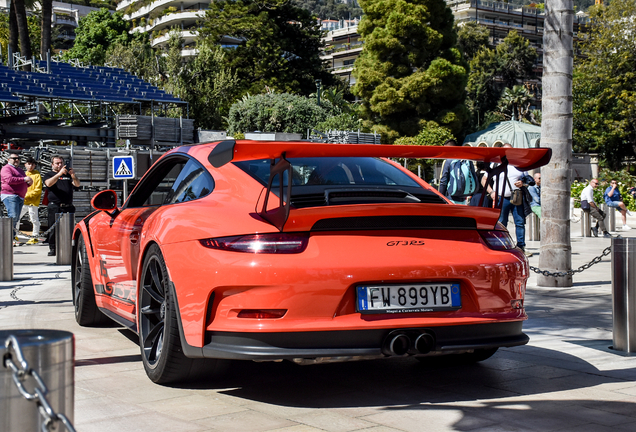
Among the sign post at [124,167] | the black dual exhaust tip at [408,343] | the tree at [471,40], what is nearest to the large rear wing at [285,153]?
the black dual exhaust tip at [408,343]

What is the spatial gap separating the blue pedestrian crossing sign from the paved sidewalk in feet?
29.1

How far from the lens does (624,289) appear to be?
5.32 metres

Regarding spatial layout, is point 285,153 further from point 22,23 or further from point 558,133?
point 22,23

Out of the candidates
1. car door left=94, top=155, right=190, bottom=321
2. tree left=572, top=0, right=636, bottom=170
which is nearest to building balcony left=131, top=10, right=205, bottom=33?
tree left=572, top=0, right=636, bottom=170

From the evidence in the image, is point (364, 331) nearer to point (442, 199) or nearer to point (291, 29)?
point (442, 199)

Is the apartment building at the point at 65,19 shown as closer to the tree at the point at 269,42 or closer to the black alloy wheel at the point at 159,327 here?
the tree at the point at 269,42

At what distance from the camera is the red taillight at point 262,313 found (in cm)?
371

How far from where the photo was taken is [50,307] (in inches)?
299

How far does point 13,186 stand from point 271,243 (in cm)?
1325

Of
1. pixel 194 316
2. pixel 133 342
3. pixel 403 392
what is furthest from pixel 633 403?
pixel 133 342

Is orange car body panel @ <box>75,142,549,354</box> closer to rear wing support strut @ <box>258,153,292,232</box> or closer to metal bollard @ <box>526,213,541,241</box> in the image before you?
rear wing support strut @ <box>258,153,292,232</box>

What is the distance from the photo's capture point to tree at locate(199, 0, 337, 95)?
6031 centimetres

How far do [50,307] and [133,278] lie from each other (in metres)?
2.97

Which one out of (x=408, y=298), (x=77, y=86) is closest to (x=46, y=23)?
(x=77, y=86)
